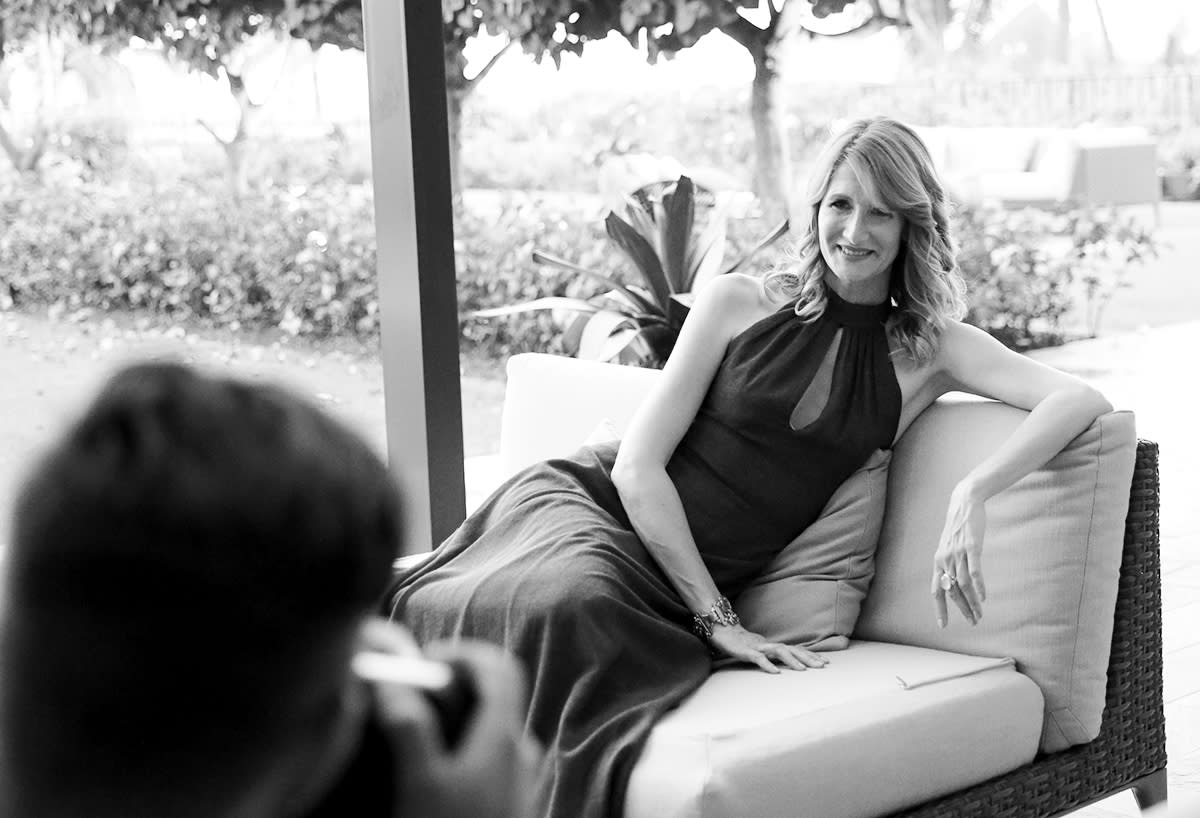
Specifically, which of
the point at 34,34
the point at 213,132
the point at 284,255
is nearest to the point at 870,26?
the point at 284,255

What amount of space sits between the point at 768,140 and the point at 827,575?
20.1 feet

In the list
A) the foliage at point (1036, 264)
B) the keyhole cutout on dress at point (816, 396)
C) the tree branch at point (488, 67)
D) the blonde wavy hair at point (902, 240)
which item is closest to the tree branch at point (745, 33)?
the tree branch at point (488, 67)

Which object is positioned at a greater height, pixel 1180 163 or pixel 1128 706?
pixel 1180 163

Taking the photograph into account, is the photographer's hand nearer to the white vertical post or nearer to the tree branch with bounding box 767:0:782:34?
the white vertical post

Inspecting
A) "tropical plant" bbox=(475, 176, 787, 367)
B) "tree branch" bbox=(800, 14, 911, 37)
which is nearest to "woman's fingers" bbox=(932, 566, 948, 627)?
"tropical plant" bbox=(475, 176, 787, 367)

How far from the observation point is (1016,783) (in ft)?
7.89

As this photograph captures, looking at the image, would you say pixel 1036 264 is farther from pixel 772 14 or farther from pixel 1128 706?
pixel 1128 706

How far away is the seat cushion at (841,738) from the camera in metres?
2.08

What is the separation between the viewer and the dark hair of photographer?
0.46m

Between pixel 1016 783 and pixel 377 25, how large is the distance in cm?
200

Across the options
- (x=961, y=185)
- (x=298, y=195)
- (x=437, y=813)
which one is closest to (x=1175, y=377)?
(x=961, y=185)

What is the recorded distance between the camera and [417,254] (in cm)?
331

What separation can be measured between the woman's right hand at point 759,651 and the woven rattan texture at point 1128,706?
35 centimetres

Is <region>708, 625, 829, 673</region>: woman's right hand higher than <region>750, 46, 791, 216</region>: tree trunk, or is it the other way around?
<region>750, 46, 791, 216</region>: tree trunk
